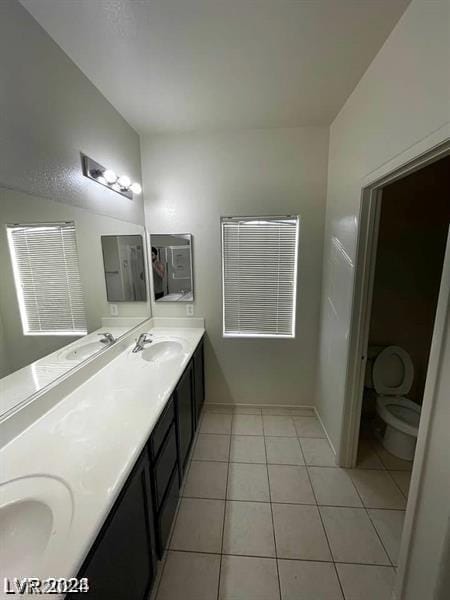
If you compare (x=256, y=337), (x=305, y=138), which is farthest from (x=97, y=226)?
(x=305, y=138)

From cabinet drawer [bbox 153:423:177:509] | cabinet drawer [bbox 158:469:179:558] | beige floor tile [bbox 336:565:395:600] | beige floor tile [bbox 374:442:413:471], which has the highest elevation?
cabinet drawer [bbox 153:423:177:509]

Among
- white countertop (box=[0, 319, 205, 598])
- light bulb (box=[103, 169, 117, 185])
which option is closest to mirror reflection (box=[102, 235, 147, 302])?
light bulb (box=[103, 169, 117, 185])

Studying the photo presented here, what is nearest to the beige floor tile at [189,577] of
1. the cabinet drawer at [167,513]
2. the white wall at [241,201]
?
the cabinet drawer at [167,513]

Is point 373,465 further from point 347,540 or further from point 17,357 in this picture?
point 17,357

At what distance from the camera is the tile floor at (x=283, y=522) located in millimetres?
1213

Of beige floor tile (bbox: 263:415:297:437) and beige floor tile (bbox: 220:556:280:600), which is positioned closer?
beige floor tile (bbox: 220:556:280:600)

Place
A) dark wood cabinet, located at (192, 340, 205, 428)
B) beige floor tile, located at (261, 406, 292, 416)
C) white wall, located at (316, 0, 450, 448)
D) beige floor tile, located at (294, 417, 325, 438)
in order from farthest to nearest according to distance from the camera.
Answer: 1. beige floor tile, located at (261, 406, 292, 416)
2. beige floor tile, located at (294, 417, 325, 438)
3. dark wood cabinet, located at (192, 340, 205, 428)
4. white wall, located at (316, 0, 450, 448)

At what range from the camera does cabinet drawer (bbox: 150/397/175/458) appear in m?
1.11

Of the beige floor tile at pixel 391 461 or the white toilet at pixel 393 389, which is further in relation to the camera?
the white toilet at pixel 393 389

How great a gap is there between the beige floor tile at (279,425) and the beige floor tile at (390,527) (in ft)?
2.55

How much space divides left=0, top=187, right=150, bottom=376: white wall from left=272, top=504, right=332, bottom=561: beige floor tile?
167cm

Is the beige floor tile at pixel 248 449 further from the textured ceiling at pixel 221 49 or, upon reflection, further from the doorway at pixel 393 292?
the textured ceiling at pixel 221 49

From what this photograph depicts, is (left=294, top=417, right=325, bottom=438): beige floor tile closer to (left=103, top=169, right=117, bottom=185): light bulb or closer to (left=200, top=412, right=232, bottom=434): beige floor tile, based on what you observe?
(left=200, top=412, right=232, bottom=434): beige floor tile

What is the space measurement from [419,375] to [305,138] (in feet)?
7.90
